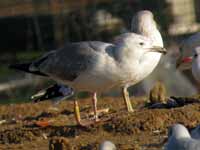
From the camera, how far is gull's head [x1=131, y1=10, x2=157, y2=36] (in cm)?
957

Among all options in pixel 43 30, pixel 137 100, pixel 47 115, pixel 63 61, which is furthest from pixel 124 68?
pixel 43 30

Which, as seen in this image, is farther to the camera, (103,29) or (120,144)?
(103,29)

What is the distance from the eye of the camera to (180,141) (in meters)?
6.13

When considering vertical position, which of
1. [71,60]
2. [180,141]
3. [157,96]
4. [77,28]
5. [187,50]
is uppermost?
[71,60]

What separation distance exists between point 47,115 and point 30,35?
11402 mm

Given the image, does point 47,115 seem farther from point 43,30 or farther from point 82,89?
point 43,30

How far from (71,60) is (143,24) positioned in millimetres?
1167

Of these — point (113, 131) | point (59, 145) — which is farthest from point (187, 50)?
point (59, 145)

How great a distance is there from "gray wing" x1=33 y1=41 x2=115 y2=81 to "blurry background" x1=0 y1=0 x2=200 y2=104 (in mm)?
5898

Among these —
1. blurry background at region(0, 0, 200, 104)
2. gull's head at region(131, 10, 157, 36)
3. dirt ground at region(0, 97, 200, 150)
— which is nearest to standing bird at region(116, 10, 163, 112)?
gull's head at region(131, 10, 157, 36)

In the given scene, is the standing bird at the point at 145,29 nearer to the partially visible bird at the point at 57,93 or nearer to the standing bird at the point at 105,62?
the standing bird at the point at 105,62

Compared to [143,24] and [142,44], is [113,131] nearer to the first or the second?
[142,44]

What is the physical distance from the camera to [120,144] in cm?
755

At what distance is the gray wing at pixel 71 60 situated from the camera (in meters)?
8.51
